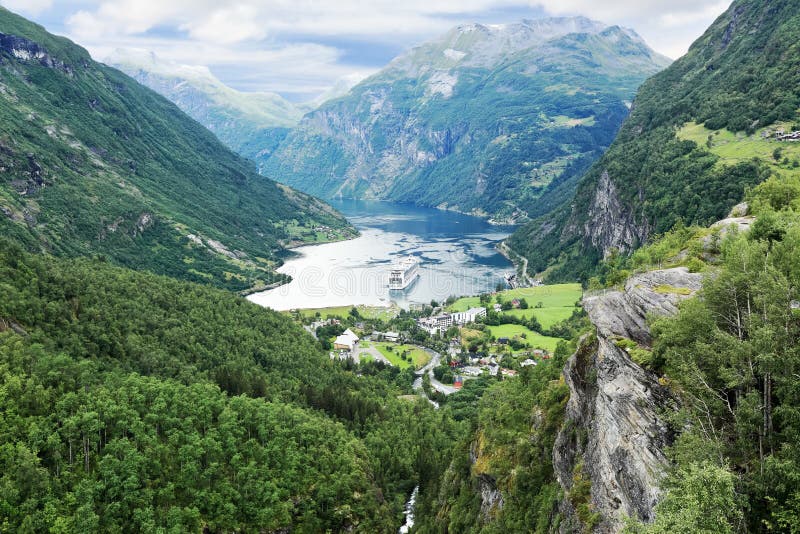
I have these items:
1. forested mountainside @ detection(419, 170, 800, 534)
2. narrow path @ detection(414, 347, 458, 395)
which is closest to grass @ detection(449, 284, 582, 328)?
narrow path @ detection(414, 347, 458, 395)

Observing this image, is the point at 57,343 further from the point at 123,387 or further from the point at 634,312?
the point at 634,312

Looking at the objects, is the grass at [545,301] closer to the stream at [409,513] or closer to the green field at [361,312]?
the green field at [361,312]

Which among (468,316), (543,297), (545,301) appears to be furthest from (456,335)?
(543,297)

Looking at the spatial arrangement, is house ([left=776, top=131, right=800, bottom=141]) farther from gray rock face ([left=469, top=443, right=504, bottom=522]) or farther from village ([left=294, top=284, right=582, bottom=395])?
gray rock face ([left=469, top=443, right=504, bottom=522])

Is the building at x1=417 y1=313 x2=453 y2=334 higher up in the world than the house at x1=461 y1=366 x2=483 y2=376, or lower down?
higher up

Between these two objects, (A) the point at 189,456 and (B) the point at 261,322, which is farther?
(B) the point at 261,322

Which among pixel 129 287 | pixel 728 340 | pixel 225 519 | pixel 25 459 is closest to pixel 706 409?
pixel 728 340

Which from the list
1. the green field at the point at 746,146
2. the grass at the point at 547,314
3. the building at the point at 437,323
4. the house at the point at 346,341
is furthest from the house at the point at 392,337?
the green field at the point at 746,146
